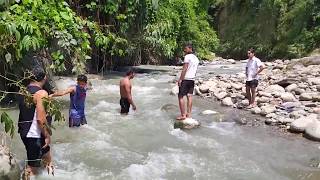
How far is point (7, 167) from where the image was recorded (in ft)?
19.6

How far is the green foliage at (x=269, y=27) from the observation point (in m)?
26.1

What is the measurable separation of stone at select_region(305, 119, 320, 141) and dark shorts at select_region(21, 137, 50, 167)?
5243mm

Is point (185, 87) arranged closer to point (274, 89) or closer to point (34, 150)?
point (34, 150)

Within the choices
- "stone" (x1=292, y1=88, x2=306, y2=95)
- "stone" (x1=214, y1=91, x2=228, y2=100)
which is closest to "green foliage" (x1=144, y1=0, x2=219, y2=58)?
"stone" (x1=214, y1=91, x2=228, y2=100)

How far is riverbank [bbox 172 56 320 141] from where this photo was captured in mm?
10117

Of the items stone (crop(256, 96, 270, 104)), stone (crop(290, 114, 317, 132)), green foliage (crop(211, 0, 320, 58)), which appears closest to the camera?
stone (crop(290, 114, 317, 132))

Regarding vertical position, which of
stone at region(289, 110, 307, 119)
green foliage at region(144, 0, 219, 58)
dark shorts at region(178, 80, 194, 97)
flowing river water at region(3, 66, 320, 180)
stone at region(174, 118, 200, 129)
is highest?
green foliage at region(144, 0, 219, 58)

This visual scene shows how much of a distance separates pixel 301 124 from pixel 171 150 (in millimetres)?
3128

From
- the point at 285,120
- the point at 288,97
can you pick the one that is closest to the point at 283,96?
the point at 288,97

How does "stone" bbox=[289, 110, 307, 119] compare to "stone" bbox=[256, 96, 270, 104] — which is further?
"stone" bbox=[256, 96, 270, 104]

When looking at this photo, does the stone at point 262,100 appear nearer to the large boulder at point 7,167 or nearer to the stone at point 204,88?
the stone at point 204,88

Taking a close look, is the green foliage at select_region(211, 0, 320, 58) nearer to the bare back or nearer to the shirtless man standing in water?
the shirtless man standing in water

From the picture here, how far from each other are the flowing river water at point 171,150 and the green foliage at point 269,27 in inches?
625

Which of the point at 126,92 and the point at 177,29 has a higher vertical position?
the point at 177,29
